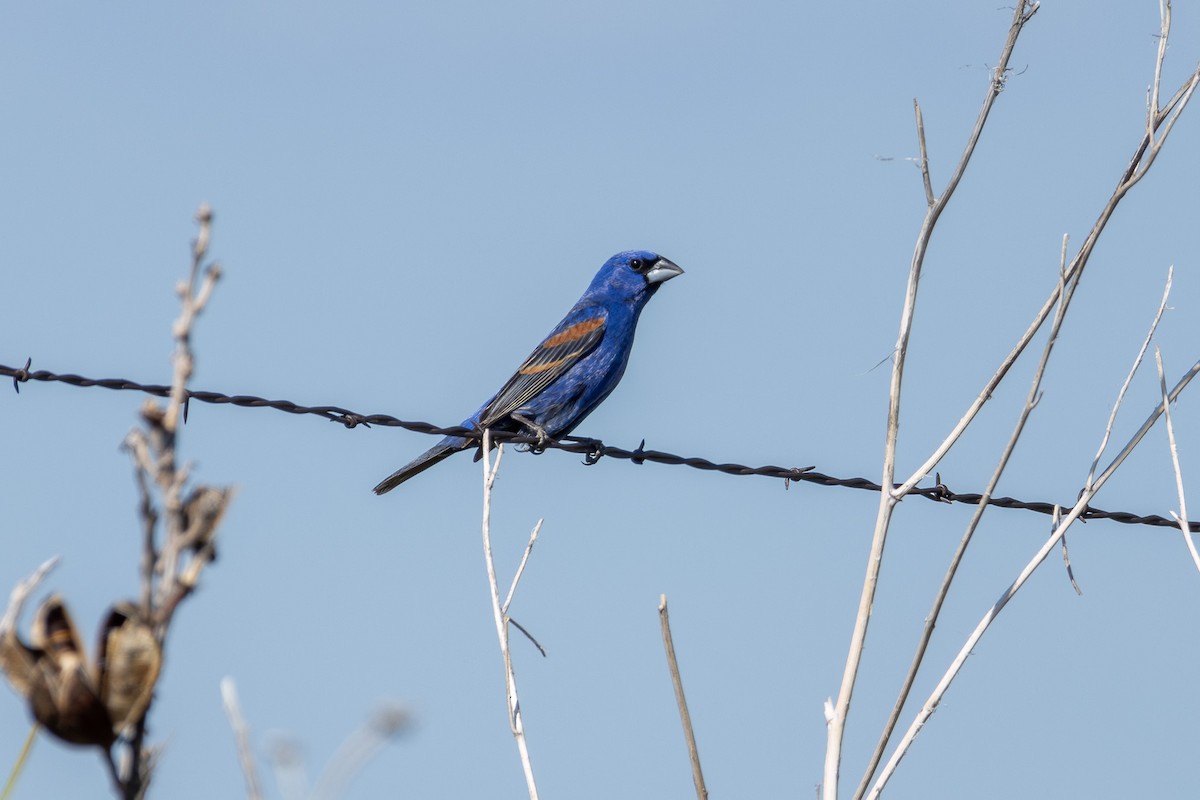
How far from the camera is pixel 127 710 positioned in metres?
1.07

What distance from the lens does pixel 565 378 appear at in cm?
827

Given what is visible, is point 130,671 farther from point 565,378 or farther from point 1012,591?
point 565,378

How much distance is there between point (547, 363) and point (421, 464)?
0.99 metres

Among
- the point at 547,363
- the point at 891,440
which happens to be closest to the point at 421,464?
the point at 547,363

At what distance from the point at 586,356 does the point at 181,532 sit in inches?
289

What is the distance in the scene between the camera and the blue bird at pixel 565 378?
8180 mm

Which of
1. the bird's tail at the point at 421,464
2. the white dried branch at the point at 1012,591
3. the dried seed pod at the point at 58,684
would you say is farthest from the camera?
the bird's tail at the point at 421,464

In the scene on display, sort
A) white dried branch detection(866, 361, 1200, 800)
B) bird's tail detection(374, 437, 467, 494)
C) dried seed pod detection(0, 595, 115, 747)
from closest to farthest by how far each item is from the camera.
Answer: dried seed pod detection(0, 595, 115, 747)
white dried branch detection(866, 361, 1200, 800)
bird's tail detection(374, 437, 467, 494)

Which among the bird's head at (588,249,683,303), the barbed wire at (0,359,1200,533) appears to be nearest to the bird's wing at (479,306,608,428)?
the bird's head at (588,249,683,303)

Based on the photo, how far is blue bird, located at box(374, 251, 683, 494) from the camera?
26.8ft

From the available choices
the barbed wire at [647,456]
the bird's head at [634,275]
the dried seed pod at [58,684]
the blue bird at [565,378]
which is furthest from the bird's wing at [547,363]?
the dried seed pod at [58,684]

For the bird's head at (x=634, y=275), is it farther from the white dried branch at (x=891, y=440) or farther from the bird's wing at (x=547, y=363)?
the white dried branch at (x=891, y=440)

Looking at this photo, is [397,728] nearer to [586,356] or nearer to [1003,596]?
[1003,596]

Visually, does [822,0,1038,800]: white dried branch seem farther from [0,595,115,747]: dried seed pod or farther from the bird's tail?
the bird's tail
